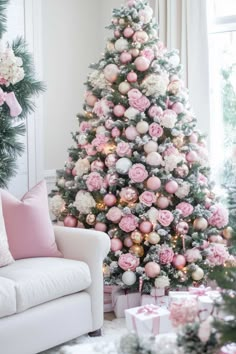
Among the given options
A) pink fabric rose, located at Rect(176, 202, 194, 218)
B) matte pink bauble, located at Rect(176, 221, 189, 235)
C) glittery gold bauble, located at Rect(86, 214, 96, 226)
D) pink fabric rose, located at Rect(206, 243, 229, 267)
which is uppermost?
pink fabric rose, located at Rect(176, 202, 194, 218)

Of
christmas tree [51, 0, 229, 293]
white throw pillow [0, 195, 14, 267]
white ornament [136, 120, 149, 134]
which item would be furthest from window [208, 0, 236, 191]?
white throw pillow [0, 195, 14, 267]

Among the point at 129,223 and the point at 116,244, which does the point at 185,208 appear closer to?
the point at 129,223

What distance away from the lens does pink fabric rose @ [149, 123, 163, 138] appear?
3.46 m

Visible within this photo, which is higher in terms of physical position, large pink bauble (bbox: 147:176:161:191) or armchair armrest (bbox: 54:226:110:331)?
large pink bauble (bbox: 147:176:161:191)

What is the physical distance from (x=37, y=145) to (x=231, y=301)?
300cm

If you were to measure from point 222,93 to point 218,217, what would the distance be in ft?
4.26

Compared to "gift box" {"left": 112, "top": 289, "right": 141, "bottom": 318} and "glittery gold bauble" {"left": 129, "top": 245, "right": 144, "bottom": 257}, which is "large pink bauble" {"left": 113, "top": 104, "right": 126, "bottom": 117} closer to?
"glittery gold bauble" {"left": 129, "top": 245, "right": 144, "bottom": 257}

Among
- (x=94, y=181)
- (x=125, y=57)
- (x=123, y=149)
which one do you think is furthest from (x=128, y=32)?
(x=94, y=181)

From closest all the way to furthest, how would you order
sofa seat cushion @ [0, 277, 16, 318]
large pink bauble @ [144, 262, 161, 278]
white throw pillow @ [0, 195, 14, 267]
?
1. sofa seat cushion @ [0, 277, 16, 318]
2. white throw pillow @ [0, 195, 14, 267]
3. large pink bauble @ [144, 262, 161, 278]

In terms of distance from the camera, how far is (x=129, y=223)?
3424 mm

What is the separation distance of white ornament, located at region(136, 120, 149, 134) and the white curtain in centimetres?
97

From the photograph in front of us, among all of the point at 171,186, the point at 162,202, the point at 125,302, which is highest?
the point at 171,186

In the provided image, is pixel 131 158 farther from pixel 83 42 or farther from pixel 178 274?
pixel 83 42

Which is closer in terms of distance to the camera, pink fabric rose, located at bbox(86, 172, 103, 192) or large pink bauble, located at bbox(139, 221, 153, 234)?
large pink bauble, located at bbox(139, 221, 153, 234)
